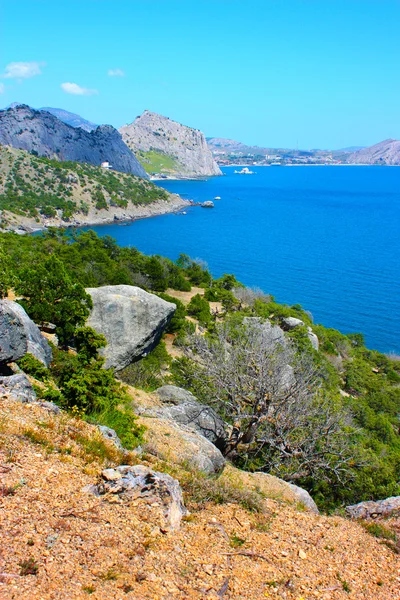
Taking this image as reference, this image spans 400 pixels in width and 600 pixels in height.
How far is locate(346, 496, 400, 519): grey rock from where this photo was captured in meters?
10.5

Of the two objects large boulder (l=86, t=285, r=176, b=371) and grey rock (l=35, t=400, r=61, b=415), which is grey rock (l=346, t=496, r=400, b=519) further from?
large boulder (l=86, t=285, r=176, b=371)

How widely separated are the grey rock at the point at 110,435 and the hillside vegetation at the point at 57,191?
9981 centimetres

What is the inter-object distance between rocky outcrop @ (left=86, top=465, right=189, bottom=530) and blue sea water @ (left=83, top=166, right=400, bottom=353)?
4849 centimetres

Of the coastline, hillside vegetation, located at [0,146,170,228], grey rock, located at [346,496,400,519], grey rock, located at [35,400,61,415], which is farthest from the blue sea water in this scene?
grey rock, located at [35,400,61,415]

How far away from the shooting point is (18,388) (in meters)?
11.0

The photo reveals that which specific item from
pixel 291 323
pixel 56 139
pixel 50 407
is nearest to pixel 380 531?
pixel 50 407

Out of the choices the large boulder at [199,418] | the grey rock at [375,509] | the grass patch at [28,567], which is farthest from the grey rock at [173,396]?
the grass patch at [28,567]

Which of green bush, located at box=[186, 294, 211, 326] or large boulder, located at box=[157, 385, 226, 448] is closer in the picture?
large boulder, located at box=[157, 385, 226, 448]

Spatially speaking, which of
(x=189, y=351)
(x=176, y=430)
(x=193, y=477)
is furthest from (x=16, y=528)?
(x=189, y=351)

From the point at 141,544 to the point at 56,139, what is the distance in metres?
194

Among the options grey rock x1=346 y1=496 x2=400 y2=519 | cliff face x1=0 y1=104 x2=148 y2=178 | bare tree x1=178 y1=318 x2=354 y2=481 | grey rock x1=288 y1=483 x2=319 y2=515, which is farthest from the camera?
cliff face x1=0 y1=104 x2=148 y2=178

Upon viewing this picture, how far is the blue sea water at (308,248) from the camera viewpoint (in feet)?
204

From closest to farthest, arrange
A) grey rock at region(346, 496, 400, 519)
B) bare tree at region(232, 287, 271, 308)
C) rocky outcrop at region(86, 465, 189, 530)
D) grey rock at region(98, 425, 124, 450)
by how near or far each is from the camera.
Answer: rocky outcrop at region(86, 465, 189, 530) < grey rock at region(98, 425, 124, 450) < grey rock at region(346, 496, 400, 519) < bare tree at region(232, 287, 271, 308)

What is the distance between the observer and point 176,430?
41.3 feet
